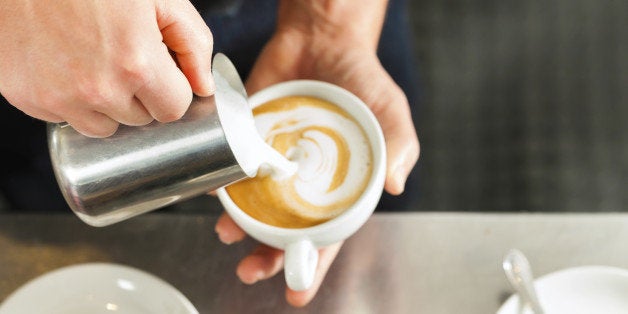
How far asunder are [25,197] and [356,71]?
534mm

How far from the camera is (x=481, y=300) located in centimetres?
71

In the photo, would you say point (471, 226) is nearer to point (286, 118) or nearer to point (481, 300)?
point (481, 300)

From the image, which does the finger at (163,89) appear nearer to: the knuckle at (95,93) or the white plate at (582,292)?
the knuckle at (95,93)

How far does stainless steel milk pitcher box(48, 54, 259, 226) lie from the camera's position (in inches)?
21.1

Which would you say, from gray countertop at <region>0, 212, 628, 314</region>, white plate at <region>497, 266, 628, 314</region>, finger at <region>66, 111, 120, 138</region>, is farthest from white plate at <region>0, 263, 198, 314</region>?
white plate at <region>497, 266, 628, 314</region>

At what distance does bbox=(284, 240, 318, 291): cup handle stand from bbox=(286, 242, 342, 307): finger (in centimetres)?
10

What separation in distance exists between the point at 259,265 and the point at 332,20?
0.34 meters

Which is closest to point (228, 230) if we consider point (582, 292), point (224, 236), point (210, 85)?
point (224, 236)

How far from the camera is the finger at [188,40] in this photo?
500 millimetres

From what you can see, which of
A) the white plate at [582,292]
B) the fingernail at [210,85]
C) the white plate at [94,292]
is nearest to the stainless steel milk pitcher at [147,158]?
the fingernail at [210,85]

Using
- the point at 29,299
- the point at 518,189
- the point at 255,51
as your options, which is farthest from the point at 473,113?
the point at 29,299

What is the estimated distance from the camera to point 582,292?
2.24 ft

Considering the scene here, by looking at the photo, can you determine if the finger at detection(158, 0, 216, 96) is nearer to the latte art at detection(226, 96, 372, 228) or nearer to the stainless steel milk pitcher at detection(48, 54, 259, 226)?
the stainless steel milk pitcher at detection(48, 54, 259, 226)

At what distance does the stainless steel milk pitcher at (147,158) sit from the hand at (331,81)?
0.18 m
